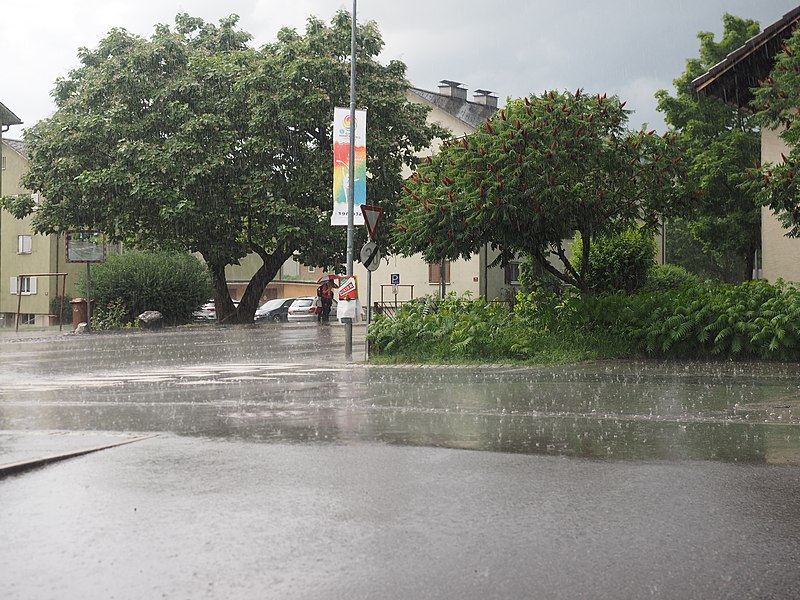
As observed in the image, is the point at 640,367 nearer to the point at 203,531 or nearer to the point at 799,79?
the point at 799,79

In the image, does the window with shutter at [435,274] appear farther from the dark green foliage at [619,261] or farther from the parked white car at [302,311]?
the dark green foliage at [619,261]

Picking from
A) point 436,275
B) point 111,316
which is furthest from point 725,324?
point 436,275

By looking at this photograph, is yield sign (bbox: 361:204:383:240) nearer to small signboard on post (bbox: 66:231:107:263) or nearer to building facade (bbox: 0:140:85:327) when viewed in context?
small signboard on post (bbox: 66:231:107:263)

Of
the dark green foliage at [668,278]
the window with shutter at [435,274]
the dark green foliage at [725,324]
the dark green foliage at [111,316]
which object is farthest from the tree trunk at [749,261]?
the dark green foliage at [725,324]

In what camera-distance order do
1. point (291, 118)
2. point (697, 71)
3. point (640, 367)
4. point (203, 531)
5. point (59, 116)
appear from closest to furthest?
point (203, 531)
point (640, 367)
point (291, 118)
point (59, 116)
point (697, 71)

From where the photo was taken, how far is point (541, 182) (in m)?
17.4

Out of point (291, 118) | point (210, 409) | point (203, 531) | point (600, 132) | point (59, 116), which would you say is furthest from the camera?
point (59, 116)

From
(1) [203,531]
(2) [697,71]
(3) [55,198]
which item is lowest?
(1) [203,531]

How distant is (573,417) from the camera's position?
1020 cm

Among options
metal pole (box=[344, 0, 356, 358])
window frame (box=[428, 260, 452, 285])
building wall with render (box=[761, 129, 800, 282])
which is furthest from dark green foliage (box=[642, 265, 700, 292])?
window frame (box=[428, 260, 452, 285])

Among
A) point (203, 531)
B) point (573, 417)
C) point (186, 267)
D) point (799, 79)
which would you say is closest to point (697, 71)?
point (186, 267)

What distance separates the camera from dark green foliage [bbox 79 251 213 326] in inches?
1574

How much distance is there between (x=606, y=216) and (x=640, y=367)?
4.12m

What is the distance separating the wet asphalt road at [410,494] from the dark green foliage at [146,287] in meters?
28.0
